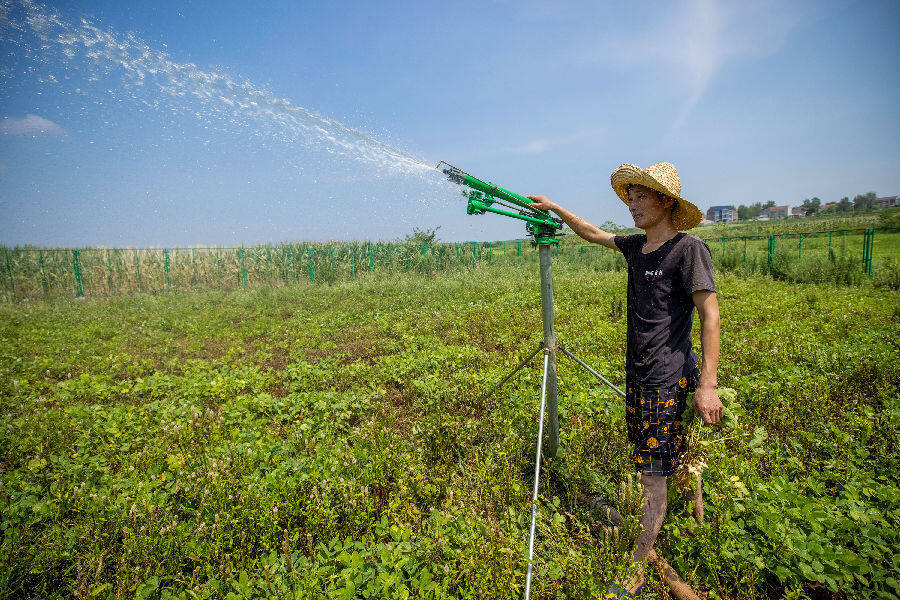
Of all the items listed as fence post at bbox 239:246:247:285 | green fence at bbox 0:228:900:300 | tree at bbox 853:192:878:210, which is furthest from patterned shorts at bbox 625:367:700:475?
tree at bbox 853:192:878:210

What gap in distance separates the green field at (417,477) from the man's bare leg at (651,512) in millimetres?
140

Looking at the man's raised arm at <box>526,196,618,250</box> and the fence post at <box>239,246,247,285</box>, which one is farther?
the fence post at <box>239,246,247,285</box>

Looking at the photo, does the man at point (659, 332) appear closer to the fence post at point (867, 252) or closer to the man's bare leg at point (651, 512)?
the man's bare leg at point (651, 512)

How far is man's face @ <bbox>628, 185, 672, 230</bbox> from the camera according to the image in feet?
7.84

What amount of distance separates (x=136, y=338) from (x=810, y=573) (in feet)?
37.8

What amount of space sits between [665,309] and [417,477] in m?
2.24

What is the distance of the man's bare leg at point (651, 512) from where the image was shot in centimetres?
239

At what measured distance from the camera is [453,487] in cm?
312

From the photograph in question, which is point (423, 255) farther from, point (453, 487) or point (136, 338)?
point (453, 487)

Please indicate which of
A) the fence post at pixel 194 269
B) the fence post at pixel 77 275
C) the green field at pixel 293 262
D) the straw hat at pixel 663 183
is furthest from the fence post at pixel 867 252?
the fence post at pixel 77 275

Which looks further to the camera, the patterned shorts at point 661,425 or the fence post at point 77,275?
the fence post at point 77,275

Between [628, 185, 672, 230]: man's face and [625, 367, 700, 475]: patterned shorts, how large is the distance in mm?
988

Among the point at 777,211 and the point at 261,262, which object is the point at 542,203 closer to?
the point at 261,262

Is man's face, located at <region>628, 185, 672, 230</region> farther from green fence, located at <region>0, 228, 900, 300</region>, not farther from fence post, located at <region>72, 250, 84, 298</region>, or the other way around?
fence post, located at <region>72, 250, 84, 298</region>
